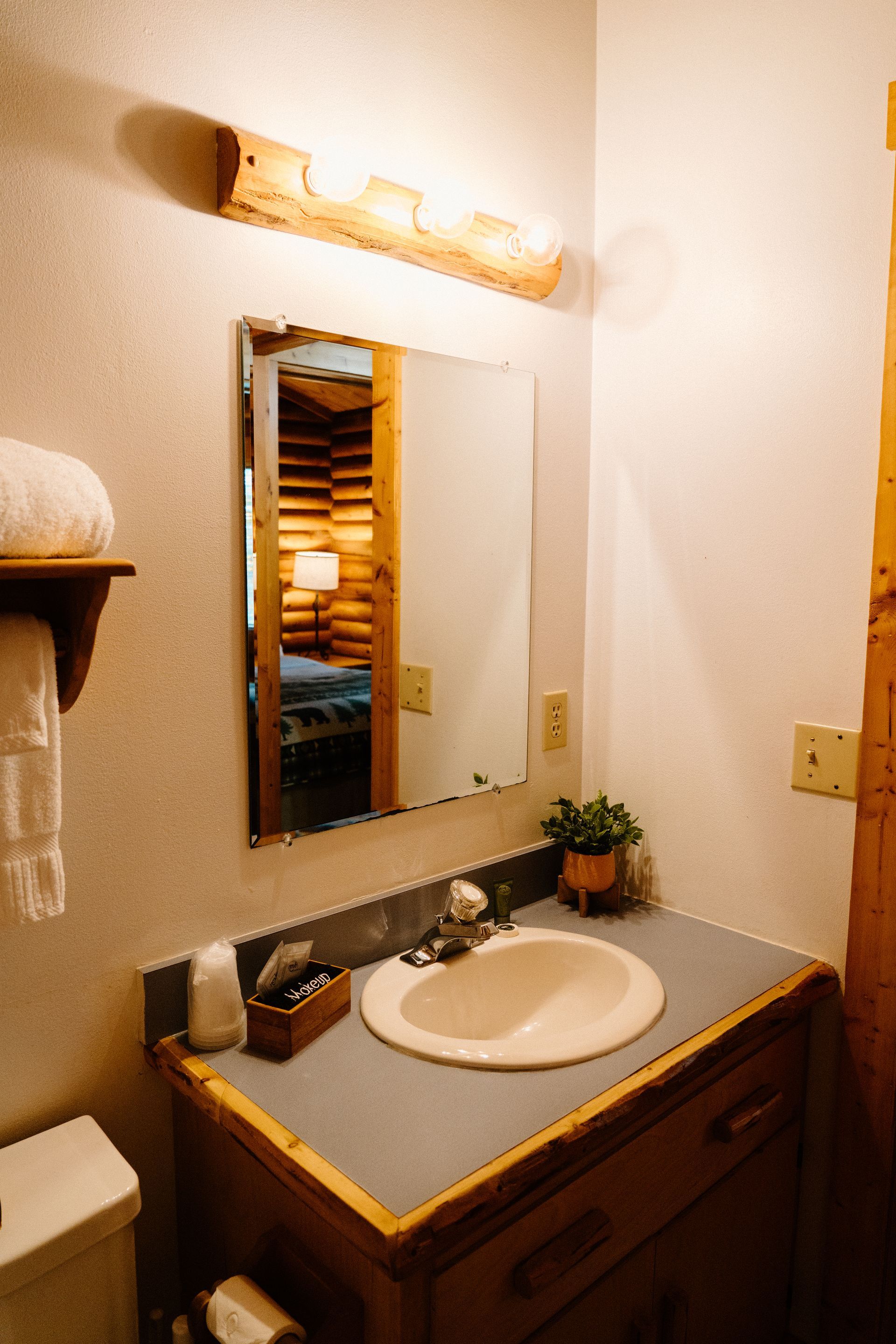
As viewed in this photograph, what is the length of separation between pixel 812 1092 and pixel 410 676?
942 millimetres

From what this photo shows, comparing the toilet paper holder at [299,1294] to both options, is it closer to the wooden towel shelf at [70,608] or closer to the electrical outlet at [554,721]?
the wooden towel shelf at [70,608]

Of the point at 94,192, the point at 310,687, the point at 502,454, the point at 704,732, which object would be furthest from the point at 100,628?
the point at 704,732

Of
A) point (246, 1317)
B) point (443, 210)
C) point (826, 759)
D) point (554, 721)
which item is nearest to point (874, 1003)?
point (826, 759)

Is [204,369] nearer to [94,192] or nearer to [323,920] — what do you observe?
[94,192]

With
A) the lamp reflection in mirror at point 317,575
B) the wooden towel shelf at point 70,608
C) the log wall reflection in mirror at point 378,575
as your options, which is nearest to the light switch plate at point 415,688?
the log wall reflection in mirror at point 378,575

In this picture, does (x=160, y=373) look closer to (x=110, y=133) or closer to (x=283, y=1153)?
(x=110, y=133)

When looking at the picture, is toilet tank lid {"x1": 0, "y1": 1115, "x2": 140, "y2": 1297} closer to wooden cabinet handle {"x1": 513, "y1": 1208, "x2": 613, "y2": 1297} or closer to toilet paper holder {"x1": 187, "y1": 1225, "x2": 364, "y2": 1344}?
toilet paper holder {"x1": 187, "y1": 1225, "x2": 364, "y2": 1344}

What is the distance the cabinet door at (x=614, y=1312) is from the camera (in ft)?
3.45

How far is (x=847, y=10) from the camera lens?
126cm

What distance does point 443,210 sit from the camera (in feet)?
4.30

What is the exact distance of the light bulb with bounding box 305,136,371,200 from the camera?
1162 millimetres

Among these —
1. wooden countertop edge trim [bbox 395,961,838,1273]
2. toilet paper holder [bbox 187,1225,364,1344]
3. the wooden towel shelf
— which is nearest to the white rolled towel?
the wooden towel shelf

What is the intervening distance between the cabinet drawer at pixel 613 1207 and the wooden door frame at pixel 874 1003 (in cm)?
10

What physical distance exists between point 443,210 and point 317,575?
58cm
